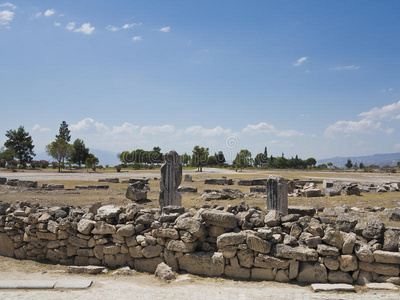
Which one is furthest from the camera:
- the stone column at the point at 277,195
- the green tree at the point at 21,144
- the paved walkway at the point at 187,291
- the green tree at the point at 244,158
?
the green tree at the point at 244,158

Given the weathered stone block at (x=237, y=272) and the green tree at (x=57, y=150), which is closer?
the weathered stone block at (x=237, y=272)

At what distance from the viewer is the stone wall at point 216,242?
599 centimetres

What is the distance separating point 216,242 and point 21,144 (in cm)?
7613

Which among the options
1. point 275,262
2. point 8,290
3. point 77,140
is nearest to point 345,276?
point 275,262

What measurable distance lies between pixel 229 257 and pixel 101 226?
3242 mm

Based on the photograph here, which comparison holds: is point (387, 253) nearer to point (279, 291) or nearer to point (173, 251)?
point (279, 291)

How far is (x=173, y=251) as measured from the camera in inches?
273

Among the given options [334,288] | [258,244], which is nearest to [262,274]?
[258,244]

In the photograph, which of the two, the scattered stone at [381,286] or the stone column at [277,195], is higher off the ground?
the stone column at [277,195]

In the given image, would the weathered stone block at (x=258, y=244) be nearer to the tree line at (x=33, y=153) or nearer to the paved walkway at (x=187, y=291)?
the paved walkway at (x=187, y=291)

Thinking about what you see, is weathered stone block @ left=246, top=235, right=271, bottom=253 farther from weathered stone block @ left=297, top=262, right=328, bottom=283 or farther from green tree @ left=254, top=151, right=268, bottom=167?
green tree @ left=254, top=151, right=268, bottom=167

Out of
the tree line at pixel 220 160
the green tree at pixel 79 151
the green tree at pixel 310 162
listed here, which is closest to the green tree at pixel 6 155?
the green tree at pixel 79 151

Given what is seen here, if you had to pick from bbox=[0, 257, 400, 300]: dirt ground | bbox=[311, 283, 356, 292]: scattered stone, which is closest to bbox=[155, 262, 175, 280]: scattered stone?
bbox=[0, 257, 400, 300]: dirt ground

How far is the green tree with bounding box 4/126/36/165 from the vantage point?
230 feet
